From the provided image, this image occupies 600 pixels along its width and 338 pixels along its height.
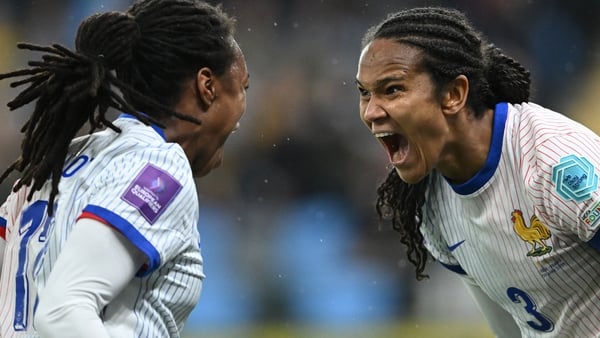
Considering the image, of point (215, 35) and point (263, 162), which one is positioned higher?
point (215, 35)

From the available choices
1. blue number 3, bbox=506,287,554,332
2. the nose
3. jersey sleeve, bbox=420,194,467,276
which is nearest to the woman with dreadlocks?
the nose

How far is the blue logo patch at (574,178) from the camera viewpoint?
2.70m

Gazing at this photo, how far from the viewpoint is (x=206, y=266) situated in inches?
237

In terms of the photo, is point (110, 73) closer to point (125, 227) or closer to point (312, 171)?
point (125, 227)

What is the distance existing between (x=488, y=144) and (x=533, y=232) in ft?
1.00

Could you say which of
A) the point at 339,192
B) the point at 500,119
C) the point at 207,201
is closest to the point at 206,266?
the point at 207,201

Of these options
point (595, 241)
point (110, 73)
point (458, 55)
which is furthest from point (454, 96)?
point (110, 73)

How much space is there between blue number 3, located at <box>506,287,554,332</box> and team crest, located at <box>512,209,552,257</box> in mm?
196

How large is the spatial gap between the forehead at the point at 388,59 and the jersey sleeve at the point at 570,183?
0.45 m

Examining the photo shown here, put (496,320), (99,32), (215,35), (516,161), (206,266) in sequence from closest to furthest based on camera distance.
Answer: (99,32) < (215,35) < (516,161) < (496,320) < (206,266)

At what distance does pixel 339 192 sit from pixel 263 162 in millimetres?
509

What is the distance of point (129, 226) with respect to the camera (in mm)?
2125

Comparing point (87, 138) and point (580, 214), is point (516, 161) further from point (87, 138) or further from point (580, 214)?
point (87, 138)

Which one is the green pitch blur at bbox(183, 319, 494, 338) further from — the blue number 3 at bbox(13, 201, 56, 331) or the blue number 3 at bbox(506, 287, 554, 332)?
the blue number 3 at bbox(13, 201, 56, 331)
